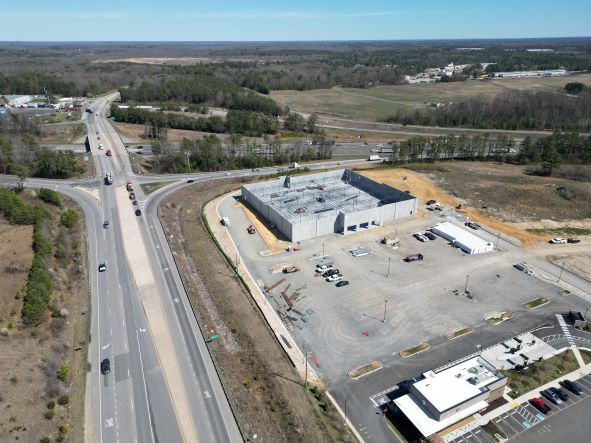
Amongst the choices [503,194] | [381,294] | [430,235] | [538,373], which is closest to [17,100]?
[430,235]

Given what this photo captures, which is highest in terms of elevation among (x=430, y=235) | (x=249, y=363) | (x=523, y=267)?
(x=430, y=235)

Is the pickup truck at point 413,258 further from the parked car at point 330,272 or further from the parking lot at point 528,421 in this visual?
the parking lot at point 528,421

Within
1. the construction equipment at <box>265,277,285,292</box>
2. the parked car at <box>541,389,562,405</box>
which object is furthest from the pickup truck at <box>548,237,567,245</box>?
the construction equipment at <box>265,277,285,292</box>

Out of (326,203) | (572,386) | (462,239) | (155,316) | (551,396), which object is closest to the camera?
(551,396)

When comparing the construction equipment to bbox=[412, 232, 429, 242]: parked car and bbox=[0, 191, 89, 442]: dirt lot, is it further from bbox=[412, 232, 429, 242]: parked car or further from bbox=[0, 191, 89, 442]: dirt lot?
bbox=[412, 232, 429, 242]: parked car

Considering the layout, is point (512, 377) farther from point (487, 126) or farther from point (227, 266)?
point (487, 126)

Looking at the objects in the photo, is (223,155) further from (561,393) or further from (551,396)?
(561,393)

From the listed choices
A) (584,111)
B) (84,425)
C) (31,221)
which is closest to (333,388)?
(84,425)
